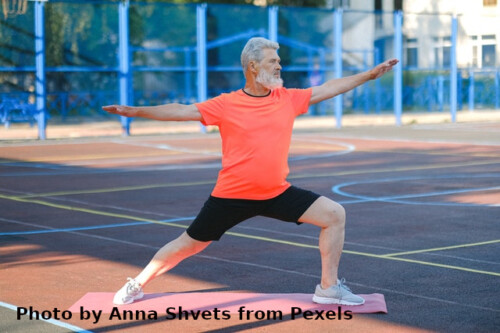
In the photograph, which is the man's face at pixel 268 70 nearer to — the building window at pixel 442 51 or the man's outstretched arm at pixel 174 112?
the man's outstretched arm at pixel 174 112

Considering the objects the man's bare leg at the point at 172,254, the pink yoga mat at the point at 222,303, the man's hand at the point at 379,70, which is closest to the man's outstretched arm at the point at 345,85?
the man's hand at the point at 379,70

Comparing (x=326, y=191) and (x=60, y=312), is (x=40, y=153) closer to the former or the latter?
(x=326, y=191)

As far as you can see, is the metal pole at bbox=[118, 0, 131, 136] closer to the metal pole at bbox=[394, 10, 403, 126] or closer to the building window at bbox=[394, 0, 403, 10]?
the metal pole at bbox=[394, 10, 403, 126]

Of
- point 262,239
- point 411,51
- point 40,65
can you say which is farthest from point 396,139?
point 411,51

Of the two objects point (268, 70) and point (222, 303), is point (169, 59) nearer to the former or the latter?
point (222, 303)

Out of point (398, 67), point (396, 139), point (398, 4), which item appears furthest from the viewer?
point (398, 4)

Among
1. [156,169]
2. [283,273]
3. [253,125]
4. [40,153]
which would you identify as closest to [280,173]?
[253,125]

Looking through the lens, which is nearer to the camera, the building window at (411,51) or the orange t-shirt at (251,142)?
the orange t-shirt at (251,142)

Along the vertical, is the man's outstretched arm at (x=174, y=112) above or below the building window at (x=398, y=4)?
below

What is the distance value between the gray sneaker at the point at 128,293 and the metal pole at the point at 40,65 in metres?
19.8

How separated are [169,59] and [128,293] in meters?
29.2

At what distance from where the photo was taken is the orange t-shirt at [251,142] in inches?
269

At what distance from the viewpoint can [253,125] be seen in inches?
270

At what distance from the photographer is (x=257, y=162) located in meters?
6.84
